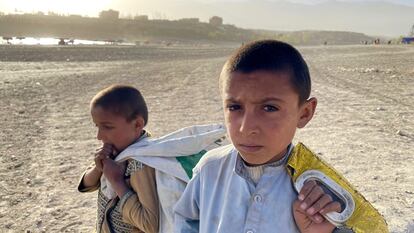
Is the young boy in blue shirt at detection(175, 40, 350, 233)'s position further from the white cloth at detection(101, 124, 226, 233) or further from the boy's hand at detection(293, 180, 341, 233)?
the white cloth at detection(101, 124, 226, 233)

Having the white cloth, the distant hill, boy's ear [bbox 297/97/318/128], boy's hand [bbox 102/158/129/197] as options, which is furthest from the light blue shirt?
the distant hill

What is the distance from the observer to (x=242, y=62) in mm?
1671

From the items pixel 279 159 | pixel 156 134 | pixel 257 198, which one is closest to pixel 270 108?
pixel 279 159

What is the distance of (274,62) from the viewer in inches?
64.2

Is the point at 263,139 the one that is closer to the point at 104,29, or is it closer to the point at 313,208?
the point at 313,208

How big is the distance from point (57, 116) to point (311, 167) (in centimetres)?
772

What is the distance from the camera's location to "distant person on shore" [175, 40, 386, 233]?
1615 millimetres

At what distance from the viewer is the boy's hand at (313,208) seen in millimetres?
1489

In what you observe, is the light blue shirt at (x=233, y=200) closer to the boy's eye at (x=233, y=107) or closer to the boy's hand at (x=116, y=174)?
the boy's eye at (x=233, y=107)

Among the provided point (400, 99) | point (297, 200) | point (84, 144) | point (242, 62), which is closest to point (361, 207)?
point (297, 200)

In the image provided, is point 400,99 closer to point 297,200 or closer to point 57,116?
point 57,116

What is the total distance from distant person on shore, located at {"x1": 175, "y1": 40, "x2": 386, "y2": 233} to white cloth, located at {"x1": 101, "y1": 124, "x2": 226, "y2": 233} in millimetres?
586

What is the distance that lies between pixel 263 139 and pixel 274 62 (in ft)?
0.90

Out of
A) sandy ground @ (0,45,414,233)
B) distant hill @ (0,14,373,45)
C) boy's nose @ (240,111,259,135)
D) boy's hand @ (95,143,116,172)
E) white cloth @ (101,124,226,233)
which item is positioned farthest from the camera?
distant hill @ (0,14,373,45)
